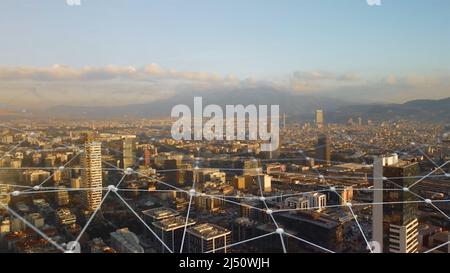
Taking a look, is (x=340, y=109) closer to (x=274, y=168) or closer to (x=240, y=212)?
(x=274, y=168)

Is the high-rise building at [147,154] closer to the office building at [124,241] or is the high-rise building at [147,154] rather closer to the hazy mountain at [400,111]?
the office building at [124,241]

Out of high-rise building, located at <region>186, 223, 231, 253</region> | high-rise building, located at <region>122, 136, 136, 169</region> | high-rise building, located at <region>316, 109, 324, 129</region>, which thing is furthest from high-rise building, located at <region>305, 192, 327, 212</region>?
high-rise building, located at <region>122, 136, 136, 169</region>

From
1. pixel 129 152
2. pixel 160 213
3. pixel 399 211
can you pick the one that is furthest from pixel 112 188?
pixel 399 211

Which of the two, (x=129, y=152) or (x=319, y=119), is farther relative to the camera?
(x=319, y=119)

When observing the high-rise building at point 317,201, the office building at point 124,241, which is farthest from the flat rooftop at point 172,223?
the high-rise building at point 317,201

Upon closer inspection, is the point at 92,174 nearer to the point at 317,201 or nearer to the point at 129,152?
the point at 129,152
